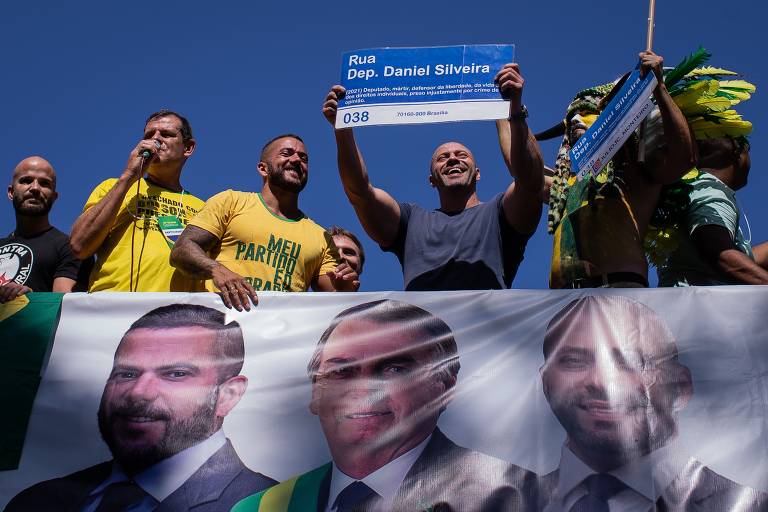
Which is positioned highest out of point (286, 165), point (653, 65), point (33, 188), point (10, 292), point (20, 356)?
point (653, 65)

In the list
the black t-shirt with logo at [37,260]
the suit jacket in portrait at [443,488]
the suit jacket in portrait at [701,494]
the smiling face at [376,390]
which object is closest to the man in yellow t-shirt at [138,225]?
the black t-shirt with logo at [37,260]

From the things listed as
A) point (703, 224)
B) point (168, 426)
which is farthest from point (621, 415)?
point (168, 426)

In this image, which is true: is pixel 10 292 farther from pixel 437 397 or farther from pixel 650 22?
pixel 650 22

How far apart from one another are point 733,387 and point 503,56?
1.81 m

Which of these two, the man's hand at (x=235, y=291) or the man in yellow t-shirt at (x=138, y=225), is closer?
the man's hand at (x=235, y=291)

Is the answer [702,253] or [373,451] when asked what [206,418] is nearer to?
[373,451]

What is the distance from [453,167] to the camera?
532 cm

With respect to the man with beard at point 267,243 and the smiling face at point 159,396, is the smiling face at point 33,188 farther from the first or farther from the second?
the smiling face at point 159,396

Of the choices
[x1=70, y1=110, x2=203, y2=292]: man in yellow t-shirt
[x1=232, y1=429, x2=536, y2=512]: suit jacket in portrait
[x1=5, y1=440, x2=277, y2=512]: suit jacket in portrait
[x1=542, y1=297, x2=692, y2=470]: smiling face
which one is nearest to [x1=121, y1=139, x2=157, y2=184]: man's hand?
[x1=70, y1=110, x2=203, y2=292]: man in yellow t-shirt

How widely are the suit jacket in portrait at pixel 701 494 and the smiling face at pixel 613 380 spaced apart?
15cm

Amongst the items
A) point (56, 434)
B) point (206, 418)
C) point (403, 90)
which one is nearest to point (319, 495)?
point (206, 418)

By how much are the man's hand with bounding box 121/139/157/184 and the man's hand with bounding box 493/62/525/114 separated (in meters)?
1.77

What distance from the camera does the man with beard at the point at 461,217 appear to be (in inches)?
187

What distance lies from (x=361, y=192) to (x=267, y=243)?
0.52m
